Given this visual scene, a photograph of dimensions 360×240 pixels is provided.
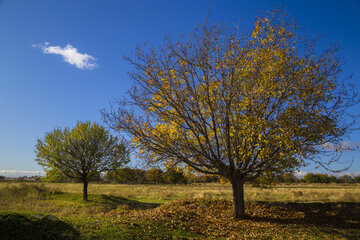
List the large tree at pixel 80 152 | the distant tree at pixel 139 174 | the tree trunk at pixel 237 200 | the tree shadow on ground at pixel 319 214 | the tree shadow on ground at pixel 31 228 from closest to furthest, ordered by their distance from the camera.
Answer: the tree shadow on ground at pixel 31 228 < the distant tree at pixel 139 174 < the tree shadow on ground at pixel 319 214 < the tree trunk at pixel 237 200 < the large tree at pixel 80 152

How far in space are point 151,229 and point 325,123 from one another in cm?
806

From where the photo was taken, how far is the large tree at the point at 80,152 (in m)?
22.9

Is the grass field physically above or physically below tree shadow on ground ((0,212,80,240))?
below

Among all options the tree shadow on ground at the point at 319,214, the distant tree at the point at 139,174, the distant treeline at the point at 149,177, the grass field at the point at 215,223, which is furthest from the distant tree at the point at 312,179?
the distant tree at the point at 139,174

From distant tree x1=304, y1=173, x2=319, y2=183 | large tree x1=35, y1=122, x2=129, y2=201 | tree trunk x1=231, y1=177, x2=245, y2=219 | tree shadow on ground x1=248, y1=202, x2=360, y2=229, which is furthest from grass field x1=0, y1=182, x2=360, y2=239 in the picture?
distant tree x1=304, y1=173, x2=319, y2=183

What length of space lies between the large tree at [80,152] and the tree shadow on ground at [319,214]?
600 inches

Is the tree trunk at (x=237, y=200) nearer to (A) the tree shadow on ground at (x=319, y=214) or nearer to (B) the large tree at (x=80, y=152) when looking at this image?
(A) the tree shadow on ground at (x=319, y=214)

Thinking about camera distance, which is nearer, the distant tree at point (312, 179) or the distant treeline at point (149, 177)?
the distant treeline at point (149, 177)

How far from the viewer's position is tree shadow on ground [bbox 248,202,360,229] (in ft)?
35.7

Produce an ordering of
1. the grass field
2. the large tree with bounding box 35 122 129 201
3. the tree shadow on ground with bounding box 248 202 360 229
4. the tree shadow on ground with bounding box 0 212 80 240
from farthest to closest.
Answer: the large tree with bounding box 35 122 129 201 < the tree shadow on ground with bounding box 248 202 360 229 < the grass field < the tree shadow on ground with bounding box 0 212 80 240

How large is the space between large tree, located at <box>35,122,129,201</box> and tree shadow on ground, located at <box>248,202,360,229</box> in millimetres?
15238

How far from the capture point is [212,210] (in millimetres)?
13188

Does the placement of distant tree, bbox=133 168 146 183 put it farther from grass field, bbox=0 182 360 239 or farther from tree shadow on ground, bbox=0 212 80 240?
tree shadow on ground, bbox=0 212 80 240

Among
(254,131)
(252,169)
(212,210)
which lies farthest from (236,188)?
(254,131)
